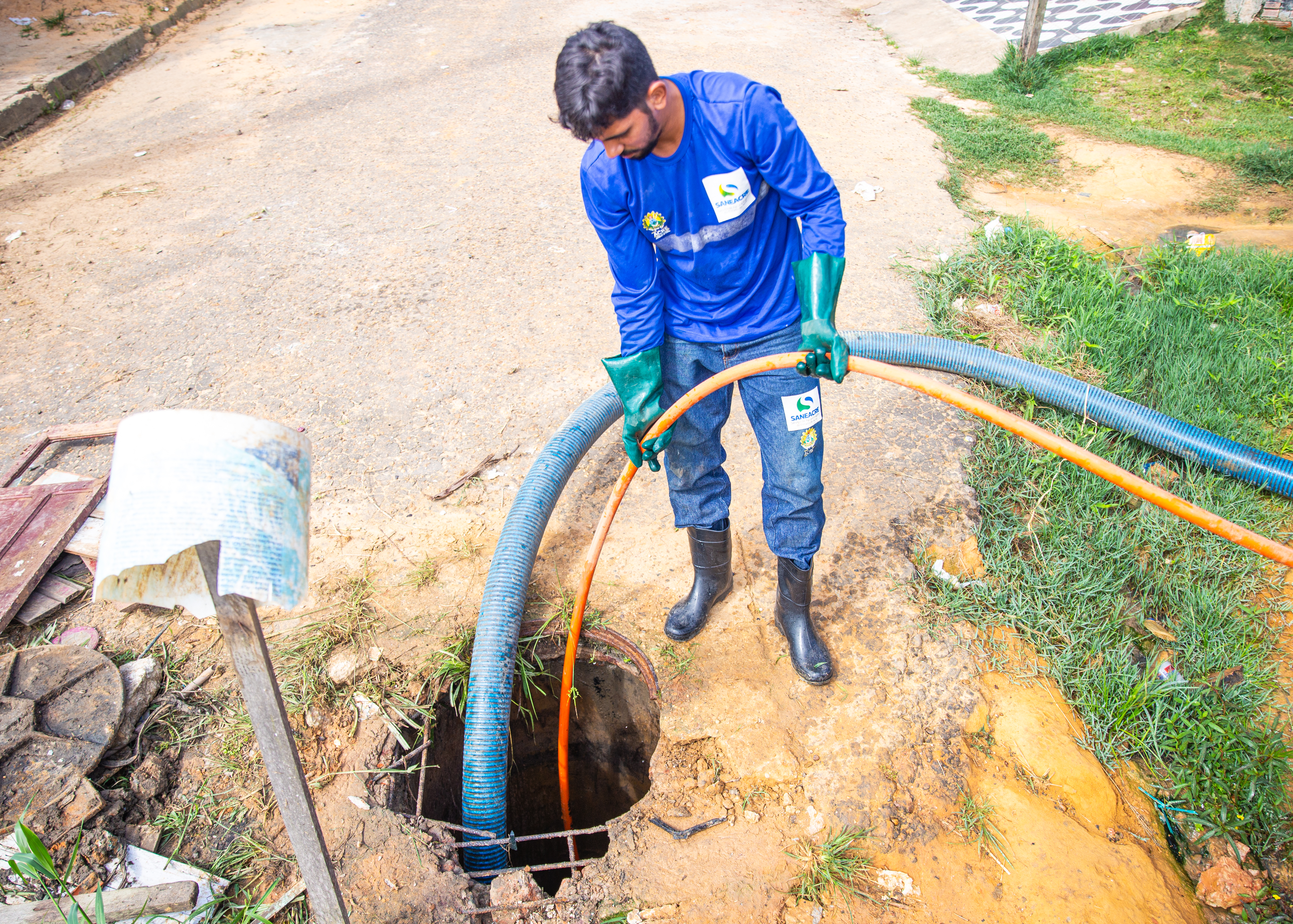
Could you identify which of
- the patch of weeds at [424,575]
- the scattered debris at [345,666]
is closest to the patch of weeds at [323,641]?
the scattered debris at [345,666]

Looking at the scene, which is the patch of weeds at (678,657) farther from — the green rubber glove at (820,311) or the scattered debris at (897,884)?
the green rubber glove at (820,311)

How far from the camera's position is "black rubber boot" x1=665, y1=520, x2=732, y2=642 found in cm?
257

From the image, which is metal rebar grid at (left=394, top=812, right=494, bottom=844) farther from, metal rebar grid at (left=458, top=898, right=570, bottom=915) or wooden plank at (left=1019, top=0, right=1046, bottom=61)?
wooden plank at (left=1019, top=0, right=1046, bottom=61)

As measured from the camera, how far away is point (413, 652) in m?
2.62

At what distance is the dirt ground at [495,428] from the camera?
2.12m

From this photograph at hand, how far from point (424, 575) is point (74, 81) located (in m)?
7.75

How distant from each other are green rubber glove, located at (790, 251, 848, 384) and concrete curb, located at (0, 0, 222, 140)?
789cm

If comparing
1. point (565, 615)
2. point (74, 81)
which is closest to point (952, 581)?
point (565, 615)

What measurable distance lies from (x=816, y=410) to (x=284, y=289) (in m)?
3.66

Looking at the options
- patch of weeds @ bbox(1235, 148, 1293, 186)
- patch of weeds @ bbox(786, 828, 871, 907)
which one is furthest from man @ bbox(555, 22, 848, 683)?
patch of weeds @ bbox(1235, 148, 1293, 186)

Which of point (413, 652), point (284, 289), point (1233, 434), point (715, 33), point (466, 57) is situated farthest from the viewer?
point (715, 33)

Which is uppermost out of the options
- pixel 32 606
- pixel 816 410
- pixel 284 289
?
pixel 816 410

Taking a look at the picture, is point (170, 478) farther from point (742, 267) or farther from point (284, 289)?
point (284, 289)

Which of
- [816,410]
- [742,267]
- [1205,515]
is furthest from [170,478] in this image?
[1205,515]
